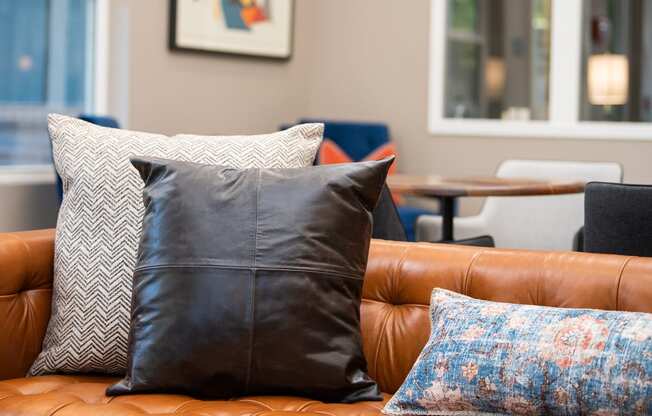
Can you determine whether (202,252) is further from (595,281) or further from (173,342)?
(595,281)

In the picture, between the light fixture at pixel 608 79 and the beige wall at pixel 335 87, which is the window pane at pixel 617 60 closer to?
the light fixture at pixel 608 79

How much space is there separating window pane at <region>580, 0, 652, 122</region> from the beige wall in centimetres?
22

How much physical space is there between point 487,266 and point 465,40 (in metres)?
4.26

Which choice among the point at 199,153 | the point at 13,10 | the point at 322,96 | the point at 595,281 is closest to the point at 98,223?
the point at 199,153

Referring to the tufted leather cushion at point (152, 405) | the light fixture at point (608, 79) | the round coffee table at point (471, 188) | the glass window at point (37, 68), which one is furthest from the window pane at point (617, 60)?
the tufted leather cushion at point (152, 405)

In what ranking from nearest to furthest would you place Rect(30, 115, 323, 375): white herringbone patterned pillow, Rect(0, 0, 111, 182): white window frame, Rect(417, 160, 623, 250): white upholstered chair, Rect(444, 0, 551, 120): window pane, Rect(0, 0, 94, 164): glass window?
Rect(30, 115, 323, 375): white herringbone patterned pillow
Rect(417, 160, 623, 250): white upholstered chair
Rect(0, 0, 94, 164): glass window
Rect(0, 0, 111, 182): white window frame
Rect(444, 0, 551, 120): window pane

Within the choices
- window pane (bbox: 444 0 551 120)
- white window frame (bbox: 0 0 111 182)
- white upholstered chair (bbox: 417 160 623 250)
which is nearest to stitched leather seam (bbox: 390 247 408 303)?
white upholstered chair (bbox: 417 160 623 250)

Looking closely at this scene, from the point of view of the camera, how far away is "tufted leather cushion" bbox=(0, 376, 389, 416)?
1771 mm

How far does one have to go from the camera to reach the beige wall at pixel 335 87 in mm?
5371

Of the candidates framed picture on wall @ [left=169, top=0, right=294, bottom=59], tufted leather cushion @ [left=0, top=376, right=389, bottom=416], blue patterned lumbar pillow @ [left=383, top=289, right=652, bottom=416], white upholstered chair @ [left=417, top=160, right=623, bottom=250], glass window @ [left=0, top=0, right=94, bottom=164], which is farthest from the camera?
framed picture on wall @ [left=169, top=0, right=294, bottom=59]

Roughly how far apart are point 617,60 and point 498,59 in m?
0.74

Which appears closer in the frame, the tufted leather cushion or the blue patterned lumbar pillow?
the blue patterned lumbar pillow

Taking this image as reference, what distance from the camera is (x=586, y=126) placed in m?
5.51

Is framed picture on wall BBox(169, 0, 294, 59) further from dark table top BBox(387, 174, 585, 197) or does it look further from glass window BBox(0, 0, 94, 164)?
dark table top BBox(387, 174, 585, 197)
